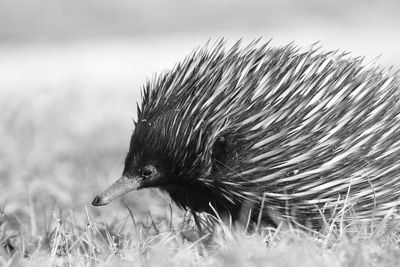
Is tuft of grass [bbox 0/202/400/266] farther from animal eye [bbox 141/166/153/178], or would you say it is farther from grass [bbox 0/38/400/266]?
animal eye [bbox 141/166/153/178]

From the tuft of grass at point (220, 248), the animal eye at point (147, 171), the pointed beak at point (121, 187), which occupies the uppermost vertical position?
the animal eye at point (147, 171)

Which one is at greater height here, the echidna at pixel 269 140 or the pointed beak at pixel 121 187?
the echidna at pixel 269 140

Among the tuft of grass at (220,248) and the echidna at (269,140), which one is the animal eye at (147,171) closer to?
the echidna at (269,140)

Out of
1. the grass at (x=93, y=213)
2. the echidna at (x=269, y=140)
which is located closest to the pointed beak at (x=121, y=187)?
the echidna at (x=269, y=140)

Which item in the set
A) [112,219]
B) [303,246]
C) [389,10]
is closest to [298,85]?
[303,246]

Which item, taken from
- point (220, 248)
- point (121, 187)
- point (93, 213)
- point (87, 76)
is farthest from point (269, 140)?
point (87, 76)

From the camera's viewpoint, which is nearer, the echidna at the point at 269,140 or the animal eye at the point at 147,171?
the echidna at the point at 269,140
